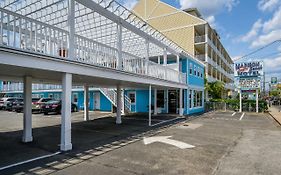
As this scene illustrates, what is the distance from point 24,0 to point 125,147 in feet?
27.7

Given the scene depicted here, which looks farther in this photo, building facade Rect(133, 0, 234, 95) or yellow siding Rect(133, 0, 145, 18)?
yellow siding Rect(133, 0, 145, 18)

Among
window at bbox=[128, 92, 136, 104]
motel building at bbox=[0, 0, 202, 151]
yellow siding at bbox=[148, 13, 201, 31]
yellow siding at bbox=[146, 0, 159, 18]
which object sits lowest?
window at bbox=[128, 92, 136, 104]

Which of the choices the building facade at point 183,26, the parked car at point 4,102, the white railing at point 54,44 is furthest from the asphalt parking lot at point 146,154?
the building facade at point 183,26

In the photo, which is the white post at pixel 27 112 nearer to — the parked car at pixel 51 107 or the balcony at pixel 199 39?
the parked car at pixel 51 107

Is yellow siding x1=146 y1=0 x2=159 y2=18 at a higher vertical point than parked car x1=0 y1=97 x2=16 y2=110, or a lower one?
higher

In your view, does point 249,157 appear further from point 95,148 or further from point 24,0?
point 24,0

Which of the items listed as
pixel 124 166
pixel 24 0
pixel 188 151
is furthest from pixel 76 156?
pixel 24 0

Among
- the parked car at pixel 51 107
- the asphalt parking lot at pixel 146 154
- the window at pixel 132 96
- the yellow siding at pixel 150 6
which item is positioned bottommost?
the asphalt parking lot at pixel 146 154

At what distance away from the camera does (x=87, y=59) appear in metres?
9.30

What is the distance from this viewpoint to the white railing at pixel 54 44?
6.33 metres

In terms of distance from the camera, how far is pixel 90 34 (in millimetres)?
16266

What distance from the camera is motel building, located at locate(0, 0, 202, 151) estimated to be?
684 centimetres

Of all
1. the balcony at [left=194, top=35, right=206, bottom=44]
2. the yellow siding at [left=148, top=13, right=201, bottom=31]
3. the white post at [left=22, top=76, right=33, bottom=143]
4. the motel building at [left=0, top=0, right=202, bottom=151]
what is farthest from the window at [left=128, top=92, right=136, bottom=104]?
the yellow siding at [left=148, top=13, right=201, bottom=31]

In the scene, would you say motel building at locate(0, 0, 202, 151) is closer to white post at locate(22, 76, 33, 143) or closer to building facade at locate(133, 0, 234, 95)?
white post at locate(22, 76, 33, 143)
